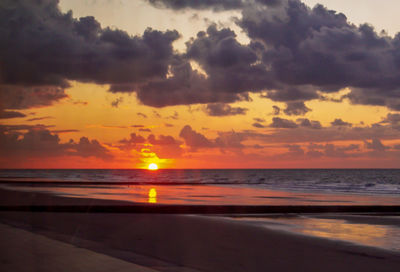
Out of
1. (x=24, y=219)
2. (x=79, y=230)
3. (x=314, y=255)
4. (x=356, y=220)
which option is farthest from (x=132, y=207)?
(x=314, y=255)

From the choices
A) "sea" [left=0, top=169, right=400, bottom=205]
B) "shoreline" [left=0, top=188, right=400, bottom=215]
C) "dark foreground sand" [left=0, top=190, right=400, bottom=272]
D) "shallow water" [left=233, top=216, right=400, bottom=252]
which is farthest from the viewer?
"sea" [left=0, top=169, right=400, bottom=205]

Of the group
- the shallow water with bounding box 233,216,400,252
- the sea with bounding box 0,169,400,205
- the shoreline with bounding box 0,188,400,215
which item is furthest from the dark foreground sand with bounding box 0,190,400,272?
the sea with bounding box 0,169,400,205

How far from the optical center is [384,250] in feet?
47.0

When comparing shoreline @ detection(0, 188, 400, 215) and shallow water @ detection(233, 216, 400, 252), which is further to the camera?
shoreline @ detection(0, 188, 400, 215)

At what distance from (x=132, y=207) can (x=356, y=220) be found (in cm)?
1221

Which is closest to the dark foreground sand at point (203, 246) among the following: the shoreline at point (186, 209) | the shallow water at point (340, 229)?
the shallow water at point (340, 229)

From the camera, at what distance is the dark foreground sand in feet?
38.7

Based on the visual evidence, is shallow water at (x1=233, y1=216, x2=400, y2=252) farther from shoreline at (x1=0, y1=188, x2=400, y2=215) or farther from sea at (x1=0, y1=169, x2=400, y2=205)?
sea at (x1=0, y1=169, x2=400, y2=205)

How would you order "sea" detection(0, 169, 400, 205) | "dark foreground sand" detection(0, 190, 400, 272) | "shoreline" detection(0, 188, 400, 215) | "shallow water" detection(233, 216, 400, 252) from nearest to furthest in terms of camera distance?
"dark foreground sand" detection(0, 190, 400, 272)
"shallow water" detection(233, 216, 400, 252)
"shoreline" detection(0, 188, 400, 215)
"sea" detection(0, 169, 400, 205)

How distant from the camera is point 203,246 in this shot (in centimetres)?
1468

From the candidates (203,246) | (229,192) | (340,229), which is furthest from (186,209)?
Result: (229,192)

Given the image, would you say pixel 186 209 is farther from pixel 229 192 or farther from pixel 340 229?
pixel 229 192

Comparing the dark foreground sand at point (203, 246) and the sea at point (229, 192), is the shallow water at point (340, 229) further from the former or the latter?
the sea at point (229, 192)

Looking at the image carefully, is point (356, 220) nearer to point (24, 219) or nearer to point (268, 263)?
point (268, 263)
